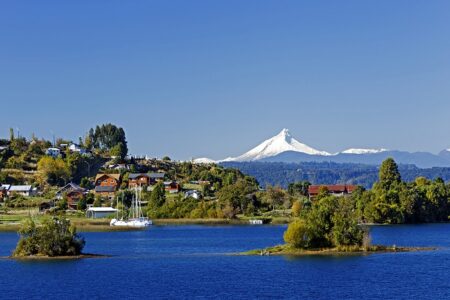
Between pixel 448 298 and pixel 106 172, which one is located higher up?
pixel 106 172

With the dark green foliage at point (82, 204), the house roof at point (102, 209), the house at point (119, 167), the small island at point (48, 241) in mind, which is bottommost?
the small island at point (48, 241)

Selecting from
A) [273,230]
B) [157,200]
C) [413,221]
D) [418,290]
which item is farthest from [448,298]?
[157,200]

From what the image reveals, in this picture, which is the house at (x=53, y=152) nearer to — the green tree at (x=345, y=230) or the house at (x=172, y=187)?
the house at (x=172, y=187)

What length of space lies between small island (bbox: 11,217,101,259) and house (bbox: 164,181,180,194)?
67734mm

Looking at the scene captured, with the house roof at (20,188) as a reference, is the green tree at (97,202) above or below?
below

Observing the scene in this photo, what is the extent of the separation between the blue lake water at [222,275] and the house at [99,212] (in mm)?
36219

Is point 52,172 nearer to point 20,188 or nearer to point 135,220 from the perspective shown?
point 20,188

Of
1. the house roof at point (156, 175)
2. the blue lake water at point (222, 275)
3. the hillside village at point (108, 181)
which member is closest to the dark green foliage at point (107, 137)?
the hillside village at point (108, 181)

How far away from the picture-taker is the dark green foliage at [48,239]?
60375mm

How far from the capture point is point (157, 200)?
381ft

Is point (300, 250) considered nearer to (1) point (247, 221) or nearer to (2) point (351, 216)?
(2) point (351, 216)

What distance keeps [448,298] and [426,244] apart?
30.2 metres

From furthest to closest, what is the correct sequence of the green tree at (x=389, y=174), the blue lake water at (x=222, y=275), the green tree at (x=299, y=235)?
the green tree at (x=389, y=174), the green tree at (x=299, y=235), the blue lake water at (x=222, y=275)

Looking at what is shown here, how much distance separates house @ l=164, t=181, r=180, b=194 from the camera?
5146 inches
